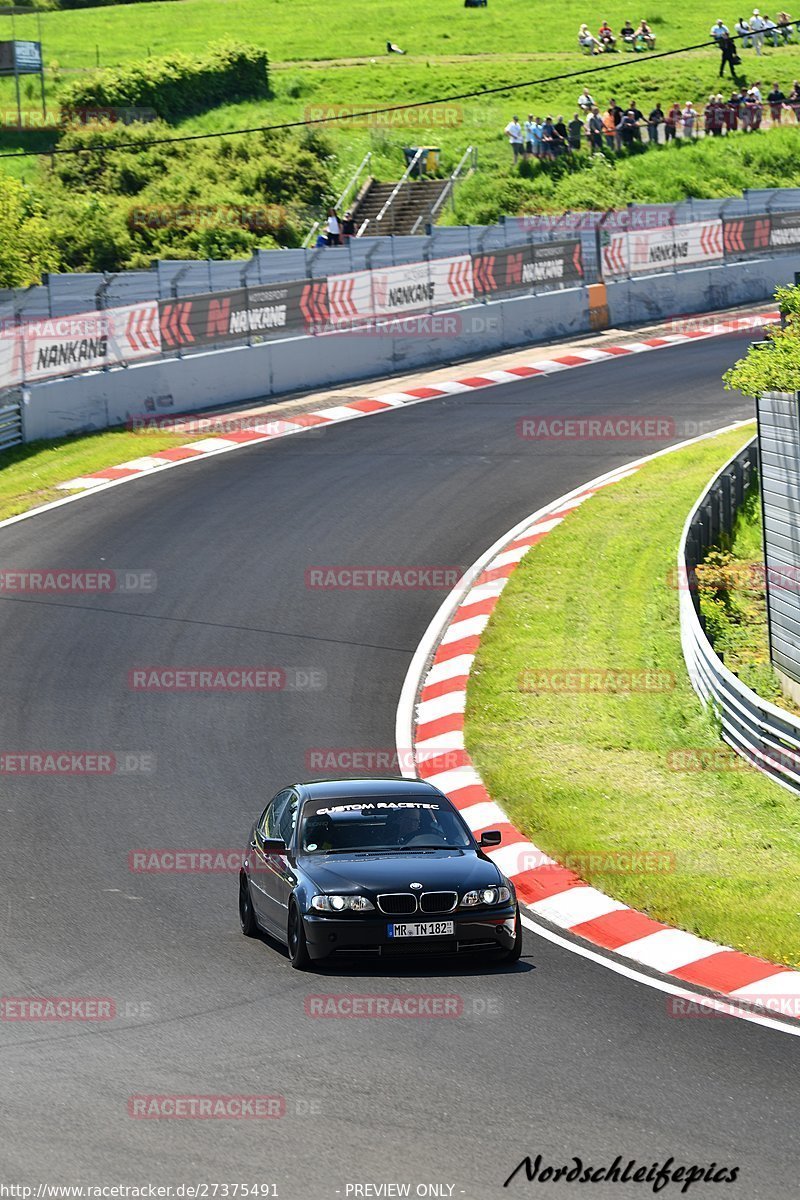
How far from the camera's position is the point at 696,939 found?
12219 millimetres

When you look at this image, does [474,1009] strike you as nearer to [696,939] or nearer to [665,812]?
[696,939]

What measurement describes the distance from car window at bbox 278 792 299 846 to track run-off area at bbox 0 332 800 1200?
842 mm

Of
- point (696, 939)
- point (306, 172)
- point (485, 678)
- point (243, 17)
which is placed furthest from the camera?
point (243, 17)

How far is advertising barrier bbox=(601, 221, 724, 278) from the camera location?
3966 cm

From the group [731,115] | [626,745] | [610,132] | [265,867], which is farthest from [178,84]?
[265,867]

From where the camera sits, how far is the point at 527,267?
37.6 meters

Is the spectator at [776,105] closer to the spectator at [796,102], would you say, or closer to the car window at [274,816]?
the spectator at [796,102]

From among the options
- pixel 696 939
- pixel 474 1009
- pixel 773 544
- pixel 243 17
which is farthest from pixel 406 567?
pixel 243 17

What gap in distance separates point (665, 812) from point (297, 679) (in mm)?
5162

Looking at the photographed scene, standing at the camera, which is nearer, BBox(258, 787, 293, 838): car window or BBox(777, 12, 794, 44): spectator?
BBox(258, 787, 293, 838): car window

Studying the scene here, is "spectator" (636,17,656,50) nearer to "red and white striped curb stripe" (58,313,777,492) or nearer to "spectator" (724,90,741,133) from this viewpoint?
"spectator" (724,90,741,133)

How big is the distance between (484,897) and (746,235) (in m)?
34.9

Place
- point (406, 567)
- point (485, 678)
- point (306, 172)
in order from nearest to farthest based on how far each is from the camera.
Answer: point (485, 678), point (406, 567), point (306, 172)

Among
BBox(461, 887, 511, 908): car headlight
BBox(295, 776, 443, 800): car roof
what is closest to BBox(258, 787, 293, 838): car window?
BBox(295, 776, 443, 800): car roof
